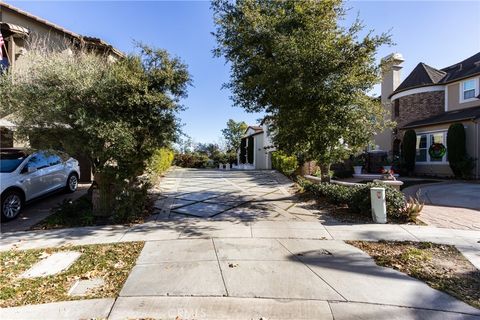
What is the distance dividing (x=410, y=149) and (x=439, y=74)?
627 cm

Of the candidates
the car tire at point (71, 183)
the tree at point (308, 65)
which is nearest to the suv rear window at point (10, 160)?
the car tire at point (71, 183)

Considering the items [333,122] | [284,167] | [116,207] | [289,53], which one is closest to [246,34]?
[289,53]

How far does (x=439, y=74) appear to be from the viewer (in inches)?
823

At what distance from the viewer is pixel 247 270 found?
14.7ft

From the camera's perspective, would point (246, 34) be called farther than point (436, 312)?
Yes

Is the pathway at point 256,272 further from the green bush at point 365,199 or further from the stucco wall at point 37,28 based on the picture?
the stucco wall at point 37,28

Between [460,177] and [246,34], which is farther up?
[246,34]

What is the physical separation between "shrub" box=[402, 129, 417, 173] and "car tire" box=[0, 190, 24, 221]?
20.1 m

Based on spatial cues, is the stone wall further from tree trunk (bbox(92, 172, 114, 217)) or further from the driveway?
tree trunk (bbox(92, 172, 114, 217))

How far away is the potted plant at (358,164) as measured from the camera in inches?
710

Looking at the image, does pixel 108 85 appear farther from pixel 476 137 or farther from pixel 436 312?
pixel 476 137

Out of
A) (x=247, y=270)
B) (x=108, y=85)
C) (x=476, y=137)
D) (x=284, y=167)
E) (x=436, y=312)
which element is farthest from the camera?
(x=284, y=167)

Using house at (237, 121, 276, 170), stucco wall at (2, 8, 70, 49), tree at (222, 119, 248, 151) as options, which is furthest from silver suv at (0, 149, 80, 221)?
tree at (222, 119, 248, 151)

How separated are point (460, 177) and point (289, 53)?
1394 cm
